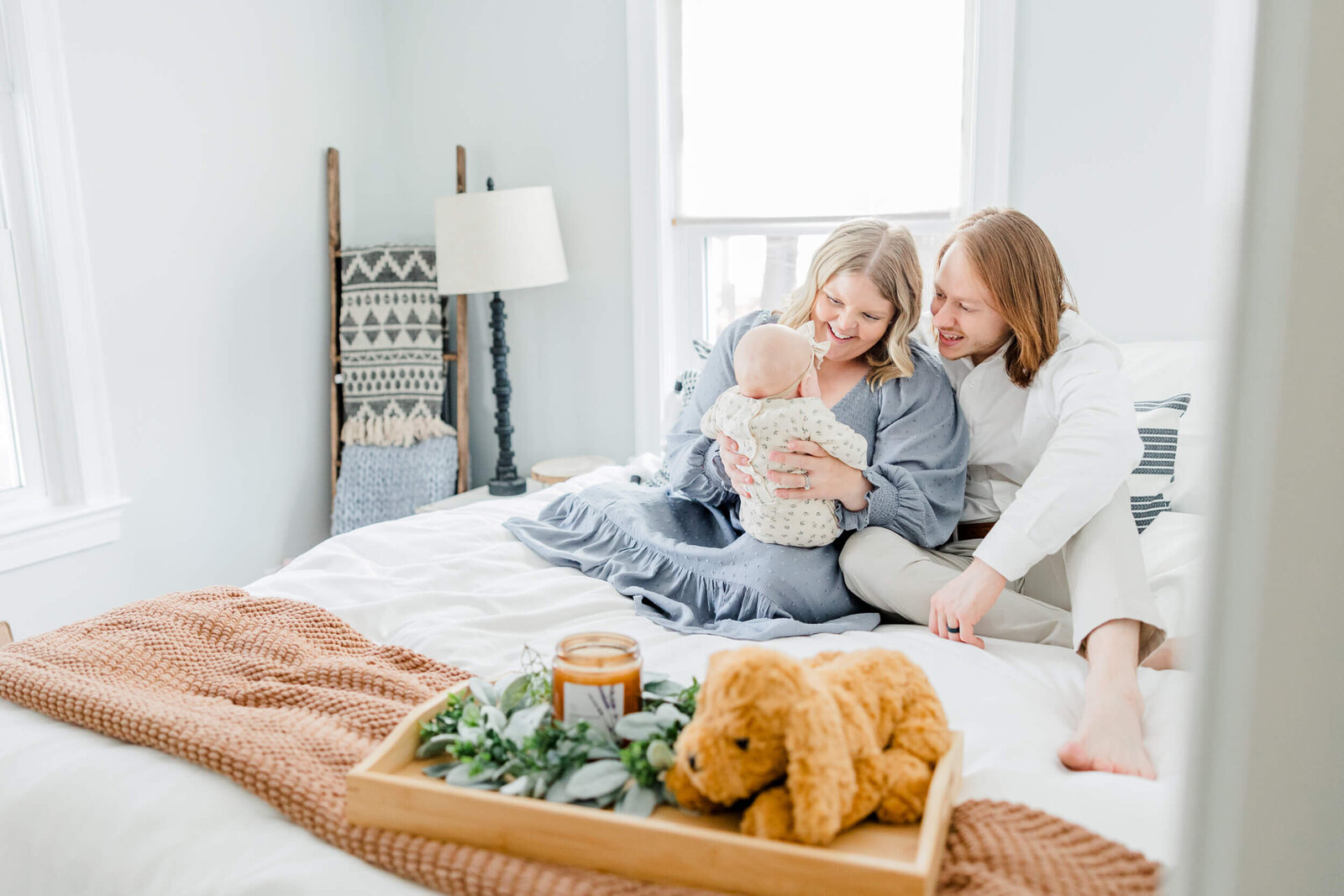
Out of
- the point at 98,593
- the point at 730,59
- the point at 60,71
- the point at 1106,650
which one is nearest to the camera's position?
the point at 1106,650

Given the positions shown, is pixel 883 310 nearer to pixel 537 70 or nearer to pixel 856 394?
pixel 856 394

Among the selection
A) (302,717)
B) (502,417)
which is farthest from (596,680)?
(502,417)

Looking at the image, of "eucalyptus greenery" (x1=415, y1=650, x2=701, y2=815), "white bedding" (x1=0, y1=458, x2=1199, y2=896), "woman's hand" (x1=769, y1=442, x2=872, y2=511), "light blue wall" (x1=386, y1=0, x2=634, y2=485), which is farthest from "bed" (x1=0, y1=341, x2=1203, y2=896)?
"light blue wall" (x1=386, y1=0, x2=634, y2=485)

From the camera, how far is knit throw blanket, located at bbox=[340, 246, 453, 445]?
2885 mm

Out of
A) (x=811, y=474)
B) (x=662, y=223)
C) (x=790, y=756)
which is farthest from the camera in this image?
(x=662, y=223)

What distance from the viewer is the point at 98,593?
235 centimetres

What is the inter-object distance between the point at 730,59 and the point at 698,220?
44 cm

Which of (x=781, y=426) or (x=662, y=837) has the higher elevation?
(x=781, y=426)

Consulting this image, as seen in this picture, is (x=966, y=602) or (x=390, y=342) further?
(x=390, y=342)

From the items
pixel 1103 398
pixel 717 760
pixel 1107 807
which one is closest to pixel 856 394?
pixel 1103 398

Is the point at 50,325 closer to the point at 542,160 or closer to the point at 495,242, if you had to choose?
the point at 495,242

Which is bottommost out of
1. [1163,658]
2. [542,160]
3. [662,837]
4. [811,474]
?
[1163,658]

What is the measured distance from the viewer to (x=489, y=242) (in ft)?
8.41

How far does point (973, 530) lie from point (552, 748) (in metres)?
1.01
